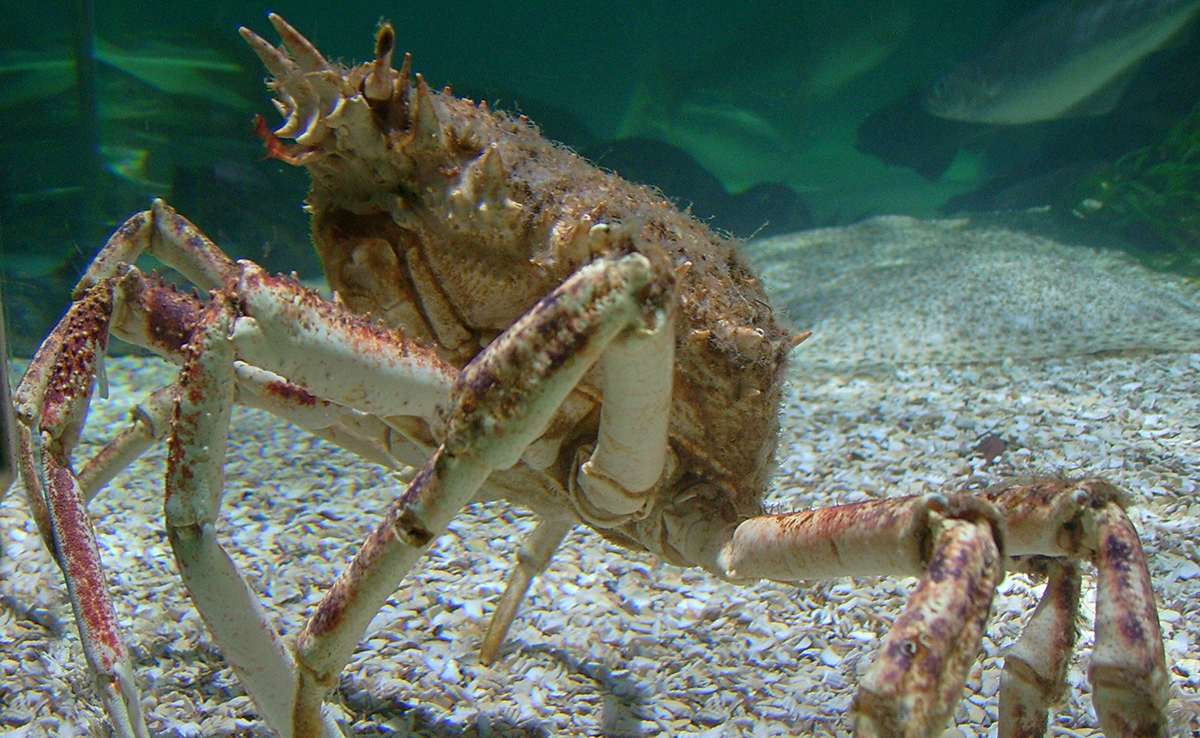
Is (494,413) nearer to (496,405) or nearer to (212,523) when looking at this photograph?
(496,405)

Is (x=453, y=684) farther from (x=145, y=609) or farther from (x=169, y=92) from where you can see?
(x=169, y=92)

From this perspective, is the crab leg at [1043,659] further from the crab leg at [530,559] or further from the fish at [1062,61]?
the fish at [1062,61]

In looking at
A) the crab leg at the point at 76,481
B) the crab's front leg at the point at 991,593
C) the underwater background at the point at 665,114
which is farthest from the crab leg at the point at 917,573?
the underwater background at the point at 665,114

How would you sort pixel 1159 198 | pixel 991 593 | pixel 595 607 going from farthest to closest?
1. pixel 1159 198
2. pixel 595 607
3. pixel 991 593

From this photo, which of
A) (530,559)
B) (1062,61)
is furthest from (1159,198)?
(530,559)

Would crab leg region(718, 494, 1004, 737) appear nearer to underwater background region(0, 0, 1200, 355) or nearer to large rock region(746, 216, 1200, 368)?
underwater background region(0, 0, 1200, 355)

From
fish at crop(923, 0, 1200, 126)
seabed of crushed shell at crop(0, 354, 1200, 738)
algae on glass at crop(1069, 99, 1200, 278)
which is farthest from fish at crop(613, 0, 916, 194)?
seabed of crushed shell at crop(0, 354, 1200, 738)

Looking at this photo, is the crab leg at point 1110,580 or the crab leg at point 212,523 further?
the crab leg at point 212,523
